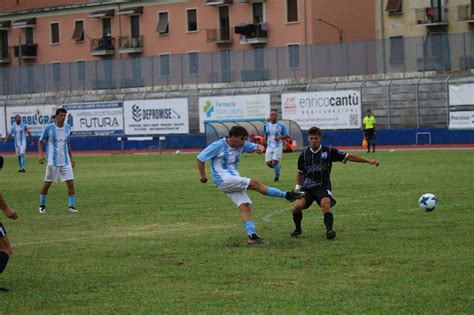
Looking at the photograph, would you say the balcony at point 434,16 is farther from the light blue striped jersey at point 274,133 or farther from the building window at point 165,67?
the light blue striped jersey at point 274,133

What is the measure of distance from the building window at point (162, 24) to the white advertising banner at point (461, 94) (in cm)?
2874

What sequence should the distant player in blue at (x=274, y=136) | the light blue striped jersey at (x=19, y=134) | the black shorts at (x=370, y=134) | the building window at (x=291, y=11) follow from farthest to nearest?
the building window at (x=291, y=11)
the black shorts at (x=370, y=134)
the light blue striped jersey at (x=19, y=134)
the distant player in blue at (x=274, y=136)

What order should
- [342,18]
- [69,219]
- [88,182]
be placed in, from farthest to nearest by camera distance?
[342,18] < [88,182] < [69,219]

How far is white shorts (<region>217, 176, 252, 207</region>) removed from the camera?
1454 centimetres

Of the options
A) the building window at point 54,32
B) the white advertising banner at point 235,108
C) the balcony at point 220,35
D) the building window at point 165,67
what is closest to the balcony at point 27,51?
the building window at point 54,32

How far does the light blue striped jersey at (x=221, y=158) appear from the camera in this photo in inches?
574

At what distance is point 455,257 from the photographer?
12688 mm

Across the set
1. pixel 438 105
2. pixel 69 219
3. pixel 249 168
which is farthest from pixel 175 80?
pixel 69 219

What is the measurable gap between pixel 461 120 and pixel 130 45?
32.5 metres

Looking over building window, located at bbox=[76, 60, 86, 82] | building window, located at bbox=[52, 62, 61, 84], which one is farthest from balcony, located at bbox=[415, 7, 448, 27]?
building window, located at bbox=[52, 62, 61, 84]

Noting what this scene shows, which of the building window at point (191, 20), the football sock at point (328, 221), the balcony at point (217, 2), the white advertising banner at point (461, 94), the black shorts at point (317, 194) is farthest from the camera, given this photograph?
the building window at point (191, 20)

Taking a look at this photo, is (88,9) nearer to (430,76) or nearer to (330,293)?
(430,76)

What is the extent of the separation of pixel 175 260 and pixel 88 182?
17075 mm

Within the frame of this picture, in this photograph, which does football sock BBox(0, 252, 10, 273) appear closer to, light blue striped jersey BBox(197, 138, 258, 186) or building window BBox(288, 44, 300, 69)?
light blue striped jersey BBox(197, 138, 258, 186)
